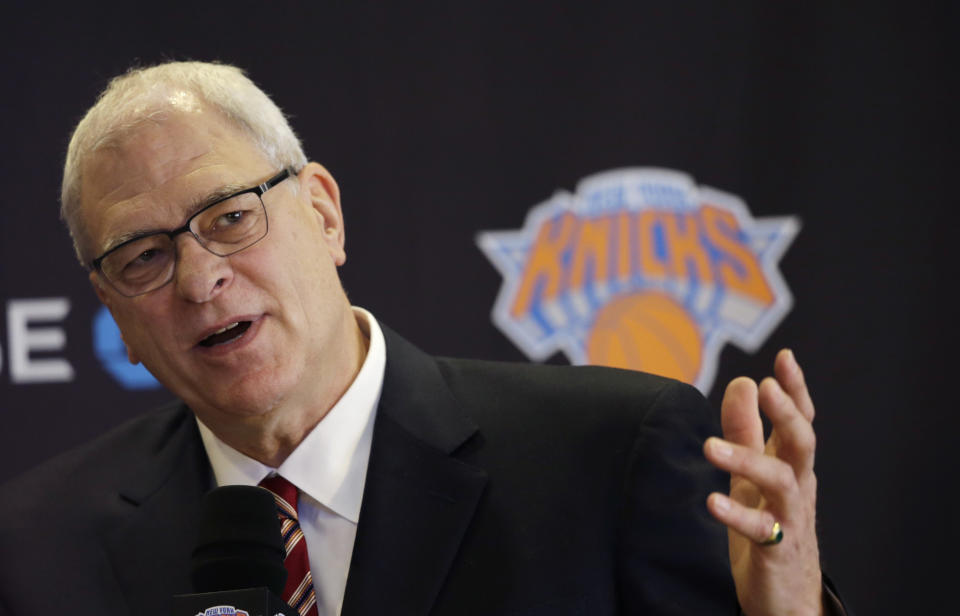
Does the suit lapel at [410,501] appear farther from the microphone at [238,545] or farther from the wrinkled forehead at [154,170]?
the wrinkled forehead at [154,170]

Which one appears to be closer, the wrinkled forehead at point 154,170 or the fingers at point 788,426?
the fingers at point 788,426

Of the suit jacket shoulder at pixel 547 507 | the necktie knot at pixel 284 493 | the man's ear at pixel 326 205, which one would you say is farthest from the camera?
the man's ear at pixel 326 205

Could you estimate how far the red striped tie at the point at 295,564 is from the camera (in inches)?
60.2

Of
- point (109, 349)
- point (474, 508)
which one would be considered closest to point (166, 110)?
point (474, 508)

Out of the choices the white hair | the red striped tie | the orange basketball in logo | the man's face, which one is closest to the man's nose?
the man's face

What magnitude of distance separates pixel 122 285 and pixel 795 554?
109 cm

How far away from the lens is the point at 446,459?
163 cm

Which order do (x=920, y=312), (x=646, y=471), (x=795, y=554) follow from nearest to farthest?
1. (x=795, y=554)
2. (x=646, y=471)
3. (x=920, y=312)

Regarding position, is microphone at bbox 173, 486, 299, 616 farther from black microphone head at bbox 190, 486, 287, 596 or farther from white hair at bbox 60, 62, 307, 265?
white hair at bbox 60, 62, 307, 265

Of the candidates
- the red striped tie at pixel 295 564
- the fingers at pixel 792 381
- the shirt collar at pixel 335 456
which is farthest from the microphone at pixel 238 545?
the fingers at pixel 792 381

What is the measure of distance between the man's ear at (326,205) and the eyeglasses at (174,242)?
0.18 meters

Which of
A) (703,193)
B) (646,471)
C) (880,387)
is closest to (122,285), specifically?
(646,471)

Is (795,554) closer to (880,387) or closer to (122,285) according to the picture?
(122,285)

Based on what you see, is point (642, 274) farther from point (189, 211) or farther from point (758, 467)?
point (758, 467)
